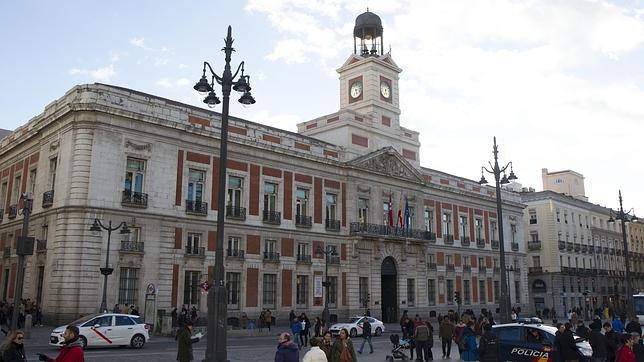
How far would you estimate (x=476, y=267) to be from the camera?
5594 centimetres

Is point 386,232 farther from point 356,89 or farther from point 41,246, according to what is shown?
point 41,246

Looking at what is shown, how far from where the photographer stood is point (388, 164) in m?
47.7

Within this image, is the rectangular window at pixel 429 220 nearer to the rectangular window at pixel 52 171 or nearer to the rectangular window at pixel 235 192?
the rectangular window at pixel 235 192

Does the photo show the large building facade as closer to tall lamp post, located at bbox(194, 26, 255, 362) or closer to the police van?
tall lamp post, located at bbox(194, 26, 255, 362)

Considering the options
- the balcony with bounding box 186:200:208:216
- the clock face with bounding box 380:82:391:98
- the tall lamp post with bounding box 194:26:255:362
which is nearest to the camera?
the tall lamp post with bounding box 194:26:255:362

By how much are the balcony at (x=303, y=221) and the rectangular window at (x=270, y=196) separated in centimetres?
198

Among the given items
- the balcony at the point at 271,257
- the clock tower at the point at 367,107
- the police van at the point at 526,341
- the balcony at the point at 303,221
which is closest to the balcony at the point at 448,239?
the clock tower at the point at 367,107

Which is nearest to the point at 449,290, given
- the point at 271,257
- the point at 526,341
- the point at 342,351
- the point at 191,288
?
the point at 271,257

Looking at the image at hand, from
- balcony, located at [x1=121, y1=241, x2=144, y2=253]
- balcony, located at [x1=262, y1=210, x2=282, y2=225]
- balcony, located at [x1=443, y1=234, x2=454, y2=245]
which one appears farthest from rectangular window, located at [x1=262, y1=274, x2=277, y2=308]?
balcony, located at [x1=443, y1=234, x2=454, y2=245]

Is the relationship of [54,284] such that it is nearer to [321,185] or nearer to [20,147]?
[20,147]

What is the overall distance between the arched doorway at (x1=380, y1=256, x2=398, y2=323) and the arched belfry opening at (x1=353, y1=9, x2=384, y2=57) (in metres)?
18.3

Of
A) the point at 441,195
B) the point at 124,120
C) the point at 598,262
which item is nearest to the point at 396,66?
the point at 441,195

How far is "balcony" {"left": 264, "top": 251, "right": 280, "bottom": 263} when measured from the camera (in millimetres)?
37906

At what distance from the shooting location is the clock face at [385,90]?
162 feet
